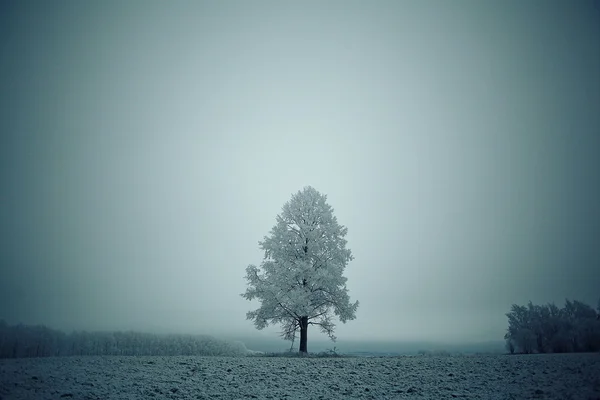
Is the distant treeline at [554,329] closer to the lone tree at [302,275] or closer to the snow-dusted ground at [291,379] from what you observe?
the snow-dusted ground at [291,379]

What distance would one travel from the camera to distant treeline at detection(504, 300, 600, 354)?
17.9 meters

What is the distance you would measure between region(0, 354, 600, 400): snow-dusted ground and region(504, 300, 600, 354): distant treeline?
6607 millimetres

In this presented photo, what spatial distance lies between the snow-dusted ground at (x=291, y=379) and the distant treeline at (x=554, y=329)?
661cm

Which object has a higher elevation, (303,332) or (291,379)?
(303,332)

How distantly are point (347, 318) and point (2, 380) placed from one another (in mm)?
17032

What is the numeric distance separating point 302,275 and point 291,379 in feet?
31.9

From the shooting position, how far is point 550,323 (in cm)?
1984

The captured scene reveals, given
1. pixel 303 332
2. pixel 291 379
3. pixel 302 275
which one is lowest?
pixel 291 379

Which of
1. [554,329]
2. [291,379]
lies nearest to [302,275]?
[291,379]

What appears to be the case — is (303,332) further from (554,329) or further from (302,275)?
(554,329)

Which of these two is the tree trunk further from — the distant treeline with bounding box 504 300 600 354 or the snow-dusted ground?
the distant treeline with bounding box 504 300 600 354

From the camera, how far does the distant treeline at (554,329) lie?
17.9 m

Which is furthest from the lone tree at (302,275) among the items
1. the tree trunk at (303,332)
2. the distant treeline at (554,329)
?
the distant treeline at (554,329)

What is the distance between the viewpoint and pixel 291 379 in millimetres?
10391
